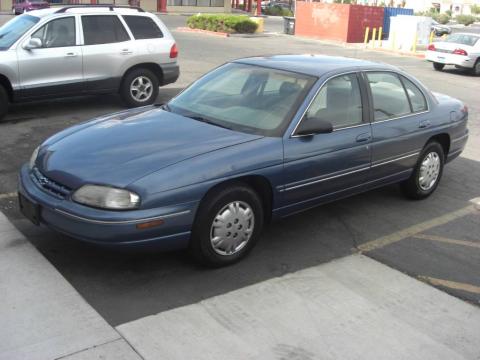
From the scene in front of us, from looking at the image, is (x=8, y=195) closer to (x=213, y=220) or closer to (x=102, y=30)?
(x=213, y=220)

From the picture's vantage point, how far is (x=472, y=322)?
401 centimetres

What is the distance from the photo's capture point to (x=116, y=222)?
387cm

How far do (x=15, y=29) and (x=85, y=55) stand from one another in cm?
111

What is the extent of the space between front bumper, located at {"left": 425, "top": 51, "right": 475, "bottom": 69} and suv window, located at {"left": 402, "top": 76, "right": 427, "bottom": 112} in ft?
47.7

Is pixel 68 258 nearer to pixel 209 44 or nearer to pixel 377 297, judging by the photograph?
pixel 377 297

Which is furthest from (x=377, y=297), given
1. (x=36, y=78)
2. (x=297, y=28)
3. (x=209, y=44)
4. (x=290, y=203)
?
(x=297, y=28)

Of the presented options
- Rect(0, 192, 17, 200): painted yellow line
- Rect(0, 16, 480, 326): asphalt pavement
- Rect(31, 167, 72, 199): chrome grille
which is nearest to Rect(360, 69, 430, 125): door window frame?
Rect(0, 16, 480, 326): asphalt pavement

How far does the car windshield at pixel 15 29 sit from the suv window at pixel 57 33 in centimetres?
19

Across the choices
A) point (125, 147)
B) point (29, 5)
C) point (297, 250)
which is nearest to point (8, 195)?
point (125, 147)

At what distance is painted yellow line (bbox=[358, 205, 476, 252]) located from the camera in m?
5.16

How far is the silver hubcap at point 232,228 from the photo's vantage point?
4344 mm

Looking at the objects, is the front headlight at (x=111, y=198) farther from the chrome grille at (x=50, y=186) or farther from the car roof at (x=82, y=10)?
the car roof at (x=82, y=10)

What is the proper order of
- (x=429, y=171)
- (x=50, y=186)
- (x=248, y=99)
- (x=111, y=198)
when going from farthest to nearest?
(x=429, y=171), (x=248, y=99), (x=50, y=186), (x=111, y=198)

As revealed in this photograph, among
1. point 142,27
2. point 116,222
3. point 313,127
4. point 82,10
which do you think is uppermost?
point 82,10
